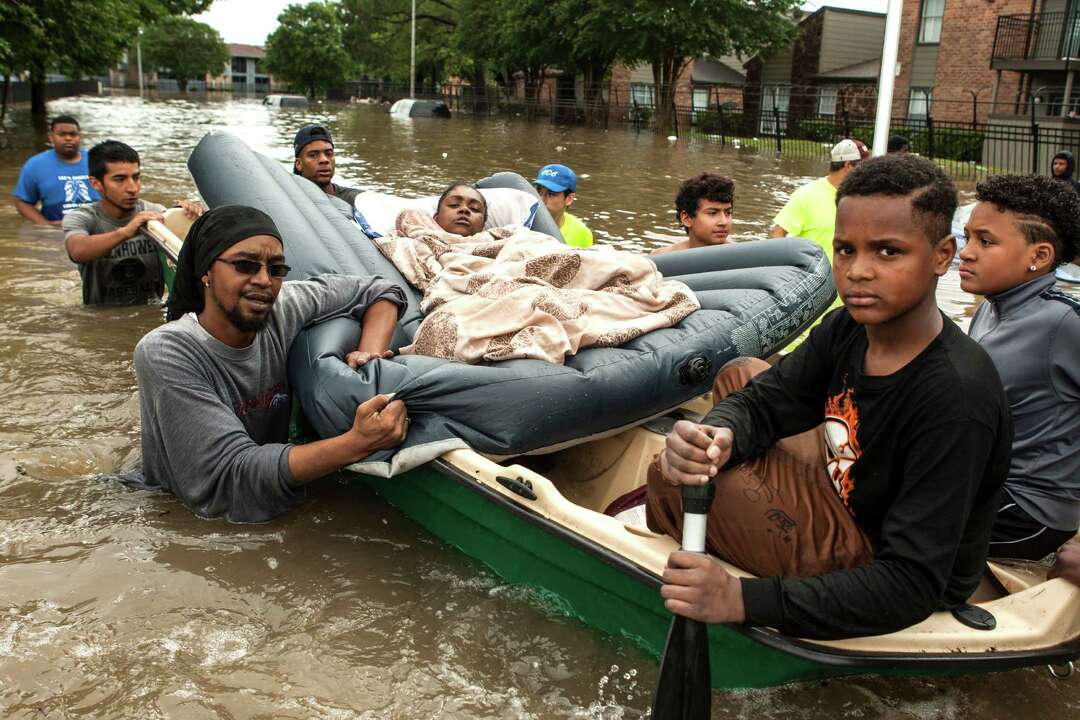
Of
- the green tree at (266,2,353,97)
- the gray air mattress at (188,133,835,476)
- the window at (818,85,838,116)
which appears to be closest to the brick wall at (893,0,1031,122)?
the window at (818,85,838,116)

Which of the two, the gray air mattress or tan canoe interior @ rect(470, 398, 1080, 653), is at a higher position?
the gray air mattress

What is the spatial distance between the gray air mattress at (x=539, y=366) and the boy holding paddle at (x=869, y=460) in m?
0.98

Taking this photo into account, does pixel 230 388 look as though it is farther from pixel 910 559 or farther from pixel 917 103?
pixel 917 103

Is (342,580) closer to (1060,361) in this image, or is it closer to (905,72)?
(1060,361)

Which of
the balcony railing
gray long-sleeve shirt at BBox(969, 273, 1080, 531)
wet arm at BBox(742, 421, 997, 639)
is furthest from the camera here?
the balcony railing

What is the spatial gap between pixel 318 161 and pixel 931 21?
81.1 ft

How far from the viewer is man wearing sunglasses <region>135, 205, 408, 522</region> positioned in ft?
11.1

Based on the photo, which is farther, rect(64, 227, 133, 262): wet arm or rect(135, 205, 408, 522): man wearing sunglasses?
rect(64, 227, 133, 262): wet arm

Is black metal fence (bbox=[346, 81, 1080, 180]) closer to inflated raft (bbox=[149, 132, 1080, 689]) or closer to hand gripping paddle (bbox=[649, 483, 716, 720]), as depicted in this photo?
inflated raft (bbox=[149, 132, 1080, 689])

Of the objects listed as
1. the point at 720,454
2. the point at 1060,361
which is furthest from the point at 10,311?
the point at 1060,361

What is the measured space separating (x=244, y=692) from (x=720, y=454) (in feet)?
5.77

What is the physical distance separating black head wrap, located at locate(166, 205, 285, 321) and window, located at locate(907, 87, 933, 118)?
26.3 metres

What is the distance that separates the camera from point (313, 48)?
73.2 m

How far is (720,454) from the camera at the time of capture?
7.39 ft
